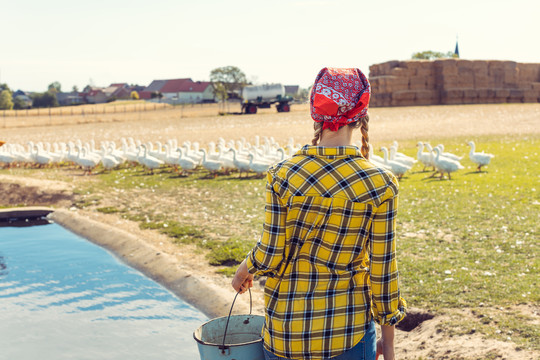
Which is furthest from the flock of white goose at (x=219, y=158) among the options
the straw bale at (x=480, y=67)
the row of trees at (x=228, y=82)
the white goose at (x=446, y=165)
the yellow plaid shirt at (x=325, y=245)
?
the row of trees at (x=228, y=82)

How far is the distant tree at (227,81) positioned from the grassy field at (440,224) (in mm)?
67415

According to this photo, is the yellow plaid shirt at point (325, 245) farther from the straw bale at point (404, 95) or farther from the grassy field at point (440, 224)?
the straw bale at point (404, 95)

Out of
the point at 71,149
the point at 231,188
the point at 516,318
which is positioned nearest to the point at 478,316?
the point at 516,318

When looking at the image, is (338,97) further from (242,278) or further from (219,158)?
(219,158)

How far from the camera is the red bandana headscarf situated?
223 centimetres

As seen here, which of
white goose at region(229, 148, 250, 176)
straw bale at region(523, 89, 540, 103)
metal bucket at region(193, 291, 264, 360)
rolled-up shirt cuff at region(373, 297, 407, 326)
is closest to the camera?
rolled-up shirt cuff at region(373, 297, 407, 326)

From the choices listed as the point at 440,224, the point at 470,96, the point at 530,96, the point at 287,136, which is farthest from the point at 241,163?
the point at 530,96

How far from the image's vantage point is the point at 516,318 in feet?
17.9

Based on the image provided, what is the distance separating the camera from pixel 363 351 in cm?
230

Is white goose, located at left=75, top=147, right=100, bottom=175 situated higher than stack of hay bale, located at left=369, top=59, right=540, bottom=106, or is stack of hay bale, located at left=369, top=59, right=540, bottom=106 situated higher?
stack of hay bale, located at left=369, top=59, right=540, bottom=106

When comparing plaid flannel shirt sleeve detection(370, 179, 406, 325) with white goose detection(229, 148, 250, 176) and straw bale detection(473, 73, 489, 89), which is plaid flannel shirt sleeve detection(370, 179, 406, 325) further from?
straw bale detection(473, 73, 489, 89)

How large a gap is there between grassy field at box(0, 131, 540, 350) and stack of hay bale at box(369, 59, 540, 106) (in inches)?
1313

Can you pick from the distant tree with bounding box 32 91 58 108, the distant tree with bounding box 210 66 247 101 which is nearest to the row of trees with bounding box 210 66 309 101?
the distant tree with bounding box 210 66 247 101

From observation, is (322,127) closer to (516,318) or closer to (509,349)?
(509,349)
